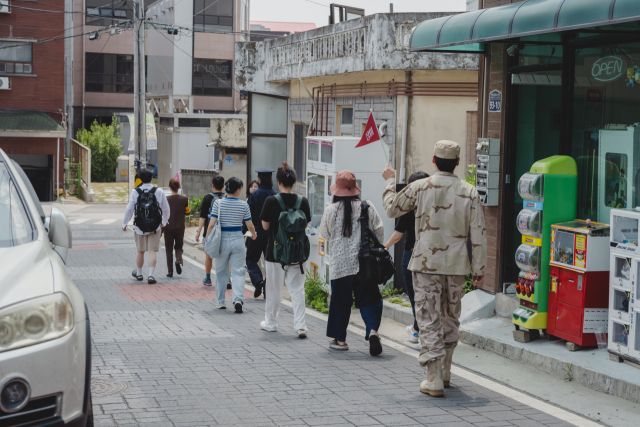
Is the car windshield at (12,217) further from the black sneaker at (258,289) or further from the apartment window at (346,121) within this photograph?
the apartment window at (346,121)

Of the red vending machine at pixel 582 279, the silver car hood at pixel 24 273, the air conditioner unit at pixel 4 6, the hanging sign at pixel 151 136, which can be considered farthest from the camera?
the air conditioner unit at pixel 4 6

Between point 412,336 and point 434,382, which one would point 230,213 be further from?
point 434,382

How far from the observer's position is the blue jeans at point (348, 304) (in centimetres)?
752

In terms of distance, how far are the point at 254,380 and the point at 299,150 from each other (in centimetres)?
1182

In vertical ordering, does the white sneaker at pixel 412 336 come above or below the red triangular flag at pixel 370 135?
below

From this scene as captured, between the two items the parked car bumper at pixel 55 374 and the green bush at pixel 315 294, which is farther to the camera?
the green bush at pixel 315 294

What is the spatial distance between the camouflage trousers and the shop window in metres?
2.12

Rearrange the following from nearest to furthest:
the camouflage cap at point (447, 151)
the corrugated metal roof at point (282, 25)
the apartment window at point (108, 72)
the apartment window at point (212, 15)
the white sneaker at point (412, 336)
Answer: the camouflage cap at point (447, 151)
the white sneaker at point (412, 336)
the apartment window at point (212, 15)
the apartment window at point (108, 72)
the corrugated metal roof at point (282, 25)

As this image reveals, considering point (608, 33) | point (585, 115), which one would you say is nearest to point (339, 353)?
point (585, 115)

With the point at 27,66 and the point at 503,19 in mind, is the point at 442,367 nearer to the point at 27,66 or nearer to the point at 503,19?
the point at 503,19

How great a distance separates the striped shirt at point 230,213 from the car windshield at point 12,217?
16.7ft

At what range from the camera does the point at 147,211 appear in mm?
12219

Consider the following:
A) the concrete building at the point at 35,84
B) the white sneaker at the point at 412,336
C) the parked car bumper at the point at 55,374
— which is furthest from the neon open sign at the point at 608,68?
the concrete building at the point at 35,84

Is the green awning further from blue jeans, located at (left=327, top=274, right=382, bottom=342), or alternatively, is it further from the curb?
the curb
